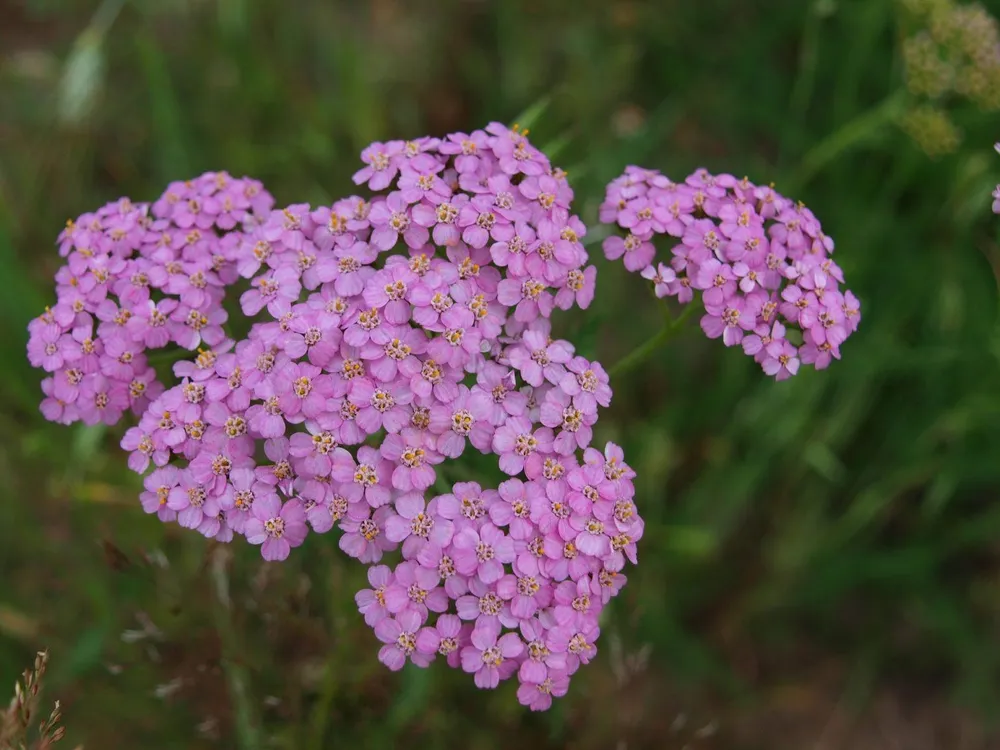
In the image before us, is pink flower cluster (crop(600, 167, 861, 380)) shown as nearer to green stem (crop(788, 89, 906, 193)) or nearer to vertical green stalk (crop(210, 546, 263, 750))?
green stem (crop(788, 89, 906, 193))

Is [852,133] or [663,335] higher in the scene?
A: [852,133]

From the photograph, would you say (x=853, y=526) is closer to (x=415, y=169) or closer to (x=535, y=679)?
(x=535, y=679)

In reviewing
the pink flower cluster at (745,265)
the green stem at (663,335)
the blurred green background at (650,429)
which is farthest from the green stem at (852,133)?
the green stem at (663,335)

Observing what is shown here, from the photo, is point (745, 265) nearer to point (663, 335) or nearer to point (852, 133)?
point (663, 335)

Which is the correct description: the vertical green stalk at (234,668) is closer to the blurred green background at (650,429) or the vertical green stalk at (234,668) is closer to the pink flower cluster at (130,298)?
the blurred green background at (650,429)

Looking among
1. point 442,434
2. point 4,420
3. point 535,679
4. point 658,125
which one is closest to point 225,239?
point 442,434

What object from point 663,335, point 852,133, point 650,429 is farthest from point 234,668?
point 852,133

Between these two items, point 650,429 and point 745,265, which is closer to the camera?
point 745,265
